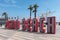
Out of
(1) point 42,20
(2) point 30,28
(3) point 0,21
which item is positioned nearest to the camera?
(1) point 42,20

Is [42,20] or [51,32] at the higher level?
[42,20]

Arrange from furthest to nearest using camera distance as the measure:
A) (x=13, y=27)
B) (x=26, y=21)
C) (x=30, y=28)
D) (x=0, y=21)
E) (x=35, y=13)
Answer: (x=0, y=21)
(x=35, y=13)
(x=13, y=27)
(x=26, y=21)
(x=30, y=28)

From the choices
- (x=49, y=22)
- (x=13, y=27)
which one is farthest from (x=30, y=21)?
(x=13, y=27)

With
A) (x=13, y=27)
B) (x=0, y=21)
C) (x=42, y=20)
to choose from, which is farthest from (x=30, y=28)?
(x=0, y=21)

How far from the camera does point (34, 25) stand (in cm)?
3231

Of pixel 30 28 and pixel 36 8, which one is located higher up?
pixel 36 8

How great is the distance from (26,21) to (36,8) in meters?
53.3

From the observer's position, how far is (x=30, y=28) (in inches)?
1324

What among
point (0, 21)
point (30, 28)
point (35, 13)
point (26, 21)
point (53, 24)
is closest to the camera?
point (53, 24)

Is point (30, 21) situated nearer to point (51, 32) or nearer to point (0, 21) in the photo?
point (51, 32)

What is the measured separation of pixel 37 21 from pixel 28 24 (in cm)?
345

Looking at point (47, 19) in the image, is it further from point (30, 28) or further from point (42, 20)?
point (30, 28)

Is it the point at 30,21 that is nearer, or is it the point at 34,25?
the point at 34,25

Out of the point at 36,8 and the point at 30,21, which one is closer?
the point at 30,21
